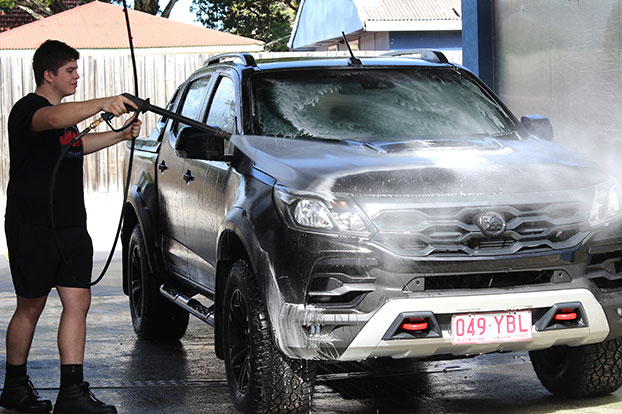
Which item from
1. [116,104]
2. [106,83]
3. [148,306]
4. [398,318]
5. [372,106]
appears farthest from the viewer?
[106,83]

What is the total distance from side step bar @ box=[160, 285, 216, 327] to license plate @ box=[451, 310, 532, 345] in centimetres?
164

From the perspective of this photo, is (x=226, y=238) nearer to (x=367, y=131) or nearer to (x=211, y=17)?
(x=367, y=131)

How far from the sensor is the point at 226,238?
5.78m

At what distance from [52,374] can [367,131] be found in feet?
8.52

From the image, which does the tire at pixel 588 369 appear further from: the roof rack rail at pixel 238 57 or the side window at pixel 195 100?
the side window at pixel 195 100

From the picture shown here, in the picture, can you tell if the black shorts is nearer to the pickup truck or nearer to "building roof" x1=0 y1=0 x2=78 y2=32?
the pickup truck

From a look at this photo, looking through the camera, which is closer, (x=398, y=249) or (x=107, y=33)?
(x=398, y=249)

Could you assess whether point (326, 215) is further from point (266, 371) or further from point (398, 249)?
point (266, 371)

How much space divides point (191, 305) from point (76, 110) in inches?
64.2

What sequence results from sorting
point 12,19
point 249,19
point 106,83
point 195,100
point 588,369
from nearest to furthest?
point 588,369
point 195,100
point 106,83
point 12,19
point 249,19

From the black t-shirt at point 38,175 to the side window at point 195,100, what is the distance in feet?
4.43

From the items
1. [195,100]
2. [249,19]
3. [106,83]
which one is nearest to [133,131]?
[195,100]

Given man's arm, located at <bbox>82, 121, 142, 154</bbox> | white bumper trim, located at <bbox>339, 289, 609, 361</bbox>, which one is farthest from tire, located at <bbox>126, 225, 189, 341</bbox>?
white bumper trim, located at <bbox>339, 289, 609, 361</bbox>

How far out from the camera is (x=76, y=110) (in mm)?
5676
